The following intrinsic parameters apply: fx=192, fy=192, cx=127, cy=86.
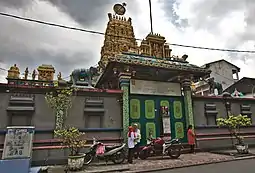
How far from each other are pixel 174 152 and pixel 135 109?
301 cm

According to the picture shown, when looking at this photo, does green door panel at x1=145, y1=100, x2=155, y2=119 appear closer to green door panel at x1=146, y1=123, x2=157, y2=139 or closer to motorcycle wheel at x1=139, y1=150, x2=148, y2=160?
green door panel at x1=146, y1=123, x2=157, y2=139

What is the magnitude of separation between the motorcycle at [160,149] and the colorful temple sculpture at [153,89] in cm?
102

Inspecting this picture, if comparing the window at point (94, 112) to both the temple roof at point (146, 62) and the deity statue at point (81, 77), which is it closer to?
the deity statue at point (81, 77)

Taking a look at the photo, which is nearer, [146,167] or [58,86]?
[146,167]

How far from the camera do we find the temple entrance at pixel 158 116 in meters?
10.7

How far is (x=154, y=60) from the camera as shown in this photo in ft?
37.4

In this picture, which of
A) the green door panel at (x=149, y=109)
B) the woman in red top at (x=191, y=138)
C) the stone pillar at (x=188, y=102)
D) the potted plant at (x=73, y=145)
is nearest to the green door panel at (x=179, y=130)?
the stone pillar at (x=188, y=102)

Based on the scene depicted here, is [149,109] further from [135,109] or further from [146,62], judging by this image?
[146,62]

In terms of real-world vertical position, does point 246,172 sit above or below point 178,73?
below

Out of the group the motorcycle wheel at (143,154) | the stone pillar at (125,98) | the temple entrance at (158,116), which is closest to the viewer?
the motorcycle wheel at (143,154)

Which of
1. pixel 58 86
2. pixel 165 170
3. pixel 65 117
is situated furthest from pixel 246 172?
pixel 58 86

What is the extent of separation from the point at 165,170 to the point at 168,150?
2.47m

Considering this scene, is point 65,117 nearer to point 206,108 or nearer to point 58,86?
point 58,86

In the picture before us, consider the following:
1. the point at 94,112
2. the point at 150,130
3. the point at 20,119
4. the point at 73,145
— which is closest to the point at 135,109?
the point at 150,130
